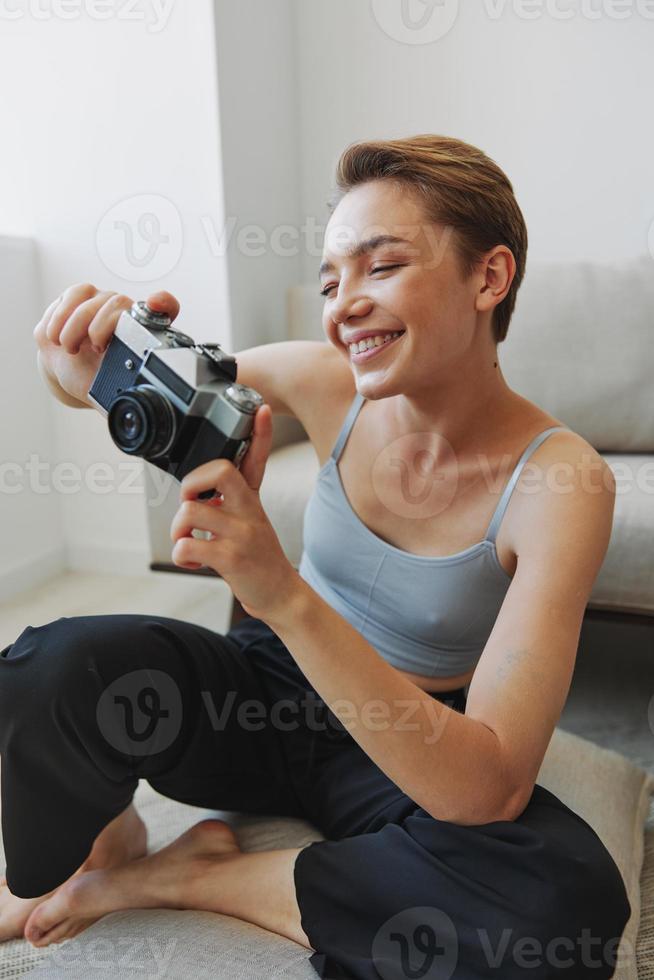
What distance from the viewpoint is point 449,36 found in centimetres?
213

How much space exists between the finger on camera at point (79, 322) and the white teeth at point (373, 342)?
0.79 feet

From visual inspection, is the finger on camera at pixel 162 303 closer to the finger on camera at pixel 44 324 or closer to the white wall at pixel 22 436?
the finger on camera at pixel 44 324

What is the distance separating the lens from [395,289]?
0.85 metres

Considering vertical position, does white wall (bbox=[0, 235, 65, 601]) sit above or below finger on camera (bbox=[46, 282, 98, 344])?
below

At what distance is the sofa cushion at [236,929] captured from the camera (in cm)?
82

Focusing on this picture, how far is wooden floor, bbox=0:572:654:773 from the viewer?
1529 mm

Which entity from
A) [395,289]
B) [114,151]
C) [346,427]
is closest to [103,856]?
[346,427]

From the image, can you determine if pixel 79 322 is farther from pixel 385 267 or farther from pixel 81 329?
pixel 385 267

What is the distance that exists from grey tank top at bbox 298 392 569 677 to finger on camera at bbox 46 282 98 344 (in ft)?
1.16

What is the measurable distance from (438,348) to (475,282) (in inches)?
3.4

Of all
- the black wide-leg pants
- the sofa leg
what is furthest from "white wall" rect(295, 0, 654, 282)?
the black wide-leg pants

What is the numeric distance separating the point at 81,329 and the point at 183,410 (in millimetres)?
226

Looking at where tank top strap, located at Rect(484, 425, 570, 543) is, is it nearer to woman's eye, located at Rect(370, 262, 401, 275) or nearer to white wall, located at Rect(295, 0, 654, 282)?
woman's eye, located at Rect(370, 262, 401, 275)

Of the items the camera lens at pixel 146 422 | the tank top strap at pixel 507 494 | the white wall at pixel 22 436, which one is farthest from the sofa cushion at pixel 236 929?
the white wall at pixel 22 436
